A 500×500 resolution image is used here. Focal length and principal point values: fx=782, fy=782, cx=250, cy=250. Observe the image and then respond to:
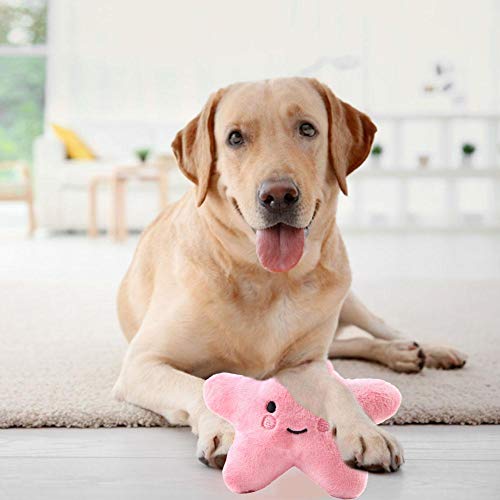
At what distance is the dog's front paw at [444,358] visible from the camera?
7.30 feet

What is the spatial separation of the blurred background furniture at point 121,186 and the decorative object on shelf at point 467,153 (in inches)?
117

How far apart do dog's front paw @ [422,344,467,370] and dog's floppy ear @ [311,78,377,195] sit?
65 centimetres

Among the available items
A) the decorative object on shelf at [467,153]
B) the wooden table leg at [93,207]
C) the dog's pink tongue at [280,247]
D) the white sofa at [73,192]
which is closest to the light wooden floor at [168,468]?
the dog's pink tongue at [280,247]

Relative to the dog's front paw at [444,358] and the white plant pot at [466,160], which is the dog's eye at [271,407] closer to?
the dog's front paw at [444,358]

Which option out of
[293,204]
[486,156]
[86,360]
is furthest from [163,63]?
[293,204]

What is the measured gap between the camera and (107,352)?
8.14 ft

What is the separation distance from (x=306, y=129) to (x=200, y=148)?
27 cm

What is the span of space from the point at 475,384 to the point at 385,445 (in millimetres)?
730

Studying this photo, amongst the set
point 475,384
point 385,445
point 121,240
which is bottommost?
point 121,240

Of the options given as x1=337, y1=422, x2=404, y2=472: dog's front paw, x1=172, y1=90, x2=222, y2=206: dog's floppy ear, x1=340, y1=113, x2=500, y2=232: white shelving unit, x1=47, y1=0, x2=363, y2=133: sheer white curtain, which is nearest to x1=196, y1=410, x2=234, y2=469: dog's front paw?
x1=337, y1=422, x2=404, y2=472: dog's front paw

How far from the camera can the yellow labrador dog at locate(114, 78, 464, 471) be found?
170 cm

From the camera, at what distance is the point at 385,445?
1380 millimetres

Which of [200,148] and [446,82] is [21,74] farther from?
[200,148]

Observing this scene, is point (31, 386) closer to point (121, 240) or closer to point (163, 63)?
point (121, 240)
